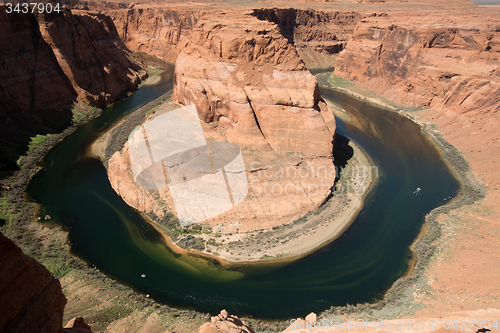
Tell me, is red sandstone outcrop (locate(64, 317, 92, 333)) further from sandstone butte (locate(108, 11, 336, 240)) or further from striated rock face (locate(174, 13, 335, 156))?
striated rock face (locate(174, 13, 335, 156))

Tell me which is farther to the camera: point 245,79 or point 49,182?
point 49,182

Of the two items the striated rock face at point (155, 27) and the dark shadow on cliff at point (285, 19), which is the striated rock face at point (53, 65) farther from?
the dark shadow on cliff at point (285, 19)

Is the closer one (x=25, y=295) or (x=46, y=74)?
(x=25, y=295)

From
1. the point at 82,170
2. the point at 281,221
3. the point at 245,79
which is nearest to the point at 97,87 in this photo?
the point at 82,170

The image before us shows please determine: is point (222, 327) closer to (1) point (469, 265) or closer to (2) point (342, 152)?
(1) point (469, 265)

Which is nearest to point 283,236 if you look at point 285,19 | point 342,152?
point 342,152

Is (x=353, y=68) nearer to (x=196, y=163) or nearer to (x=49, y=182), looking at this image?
(x=196, y=163)

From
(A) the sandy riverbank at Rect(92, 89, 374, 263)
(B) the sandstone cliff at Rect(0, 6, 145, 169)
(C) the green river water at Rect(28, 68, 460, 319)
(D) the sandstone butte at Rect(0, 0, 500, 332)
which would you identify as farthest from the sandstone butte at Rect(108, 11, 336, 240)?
(B) the sandstone cliff at Rect(0, 6, 145, 169)
